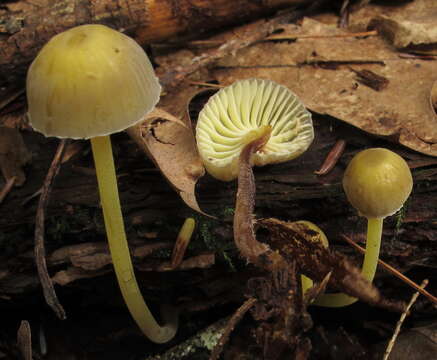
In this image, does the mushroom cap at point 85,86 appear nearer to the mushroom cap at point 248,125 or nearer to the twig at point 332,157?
the mushroom cap at point 248,125

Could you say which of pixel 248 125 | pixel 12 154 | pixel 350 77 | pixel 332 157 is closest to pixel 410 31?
pixel 350 77

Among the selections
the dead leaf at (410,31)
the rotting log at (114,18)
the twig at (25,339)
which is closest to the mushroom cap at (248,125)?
the rotting log at (114,18)

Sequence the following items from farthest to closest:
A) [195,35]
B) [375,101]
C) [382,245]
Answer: [195,35] → [375,101] → [382,245]

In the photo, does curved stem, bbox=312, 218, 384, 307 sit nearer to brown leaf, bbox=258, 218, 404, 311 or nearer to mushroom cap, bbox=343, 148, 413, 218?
mushroom cap, bbox=343, 148, 413, 218

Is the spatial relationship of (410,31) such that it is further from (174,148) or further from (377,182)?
(174,148)

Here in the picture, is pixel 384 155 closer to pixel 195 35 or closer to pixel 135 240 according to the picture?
pixel 135 240

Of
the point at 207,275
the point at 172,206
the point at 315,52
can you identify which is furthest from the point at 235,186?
the point at 315,52
